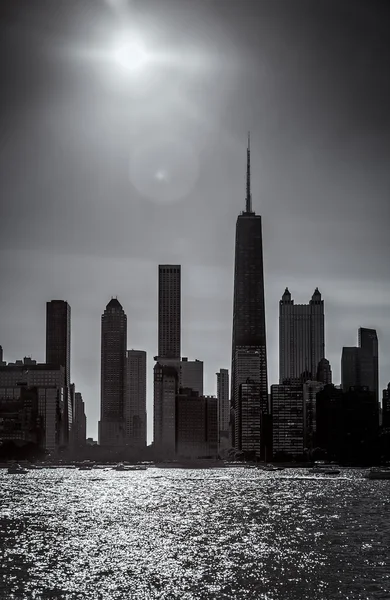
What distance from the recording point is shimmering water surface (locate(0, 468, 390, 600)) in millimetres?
72062

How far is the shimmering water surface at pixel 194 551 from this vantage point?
7206 cm

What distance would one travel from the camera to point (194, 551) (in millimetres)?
93125

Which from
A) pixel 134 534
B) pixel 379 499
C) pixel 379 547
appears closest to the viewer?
pixel 379 547

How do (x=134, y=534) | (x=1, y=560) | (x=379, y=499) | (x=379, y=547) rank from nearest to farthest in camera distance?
(x=1, y=560) → (x=379, y=547) → (x=134, y=534) → (x=379, y=499)

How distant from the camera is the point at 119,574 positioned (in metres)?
78.8

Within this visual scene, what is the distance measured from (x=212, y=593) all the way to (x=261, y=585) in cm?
514

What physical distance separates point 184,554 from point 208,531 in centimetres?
2292

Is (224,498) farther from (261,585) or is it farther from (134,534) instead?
(261,585)

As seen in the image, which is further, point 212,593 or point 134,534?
point 134,534

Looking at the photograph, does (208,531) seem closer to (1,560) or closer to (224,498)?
(1,560)

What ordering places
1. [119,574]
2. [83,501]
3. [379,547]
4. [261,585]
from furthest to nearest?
1. [83,501]
2. [379,547]
3. [119,574]
4. [261,585]

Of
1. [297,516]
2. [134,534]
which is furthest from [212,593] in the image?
[297,516]

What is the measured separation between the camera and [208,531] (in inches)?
4466

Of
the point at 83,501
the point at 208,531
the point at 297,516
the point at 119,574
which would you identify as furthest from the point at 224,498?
the point at 119,574
